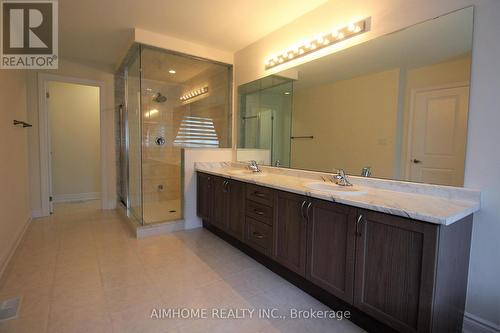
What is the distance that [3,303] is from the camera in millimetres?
1719

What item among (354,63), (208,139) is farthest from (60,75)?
(354,63)

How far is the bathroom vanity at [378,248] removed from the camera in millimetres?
1195

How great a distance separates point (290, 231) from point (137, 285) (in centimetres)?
126

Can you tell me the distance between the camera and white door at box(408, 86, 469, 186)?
1533 millimetres

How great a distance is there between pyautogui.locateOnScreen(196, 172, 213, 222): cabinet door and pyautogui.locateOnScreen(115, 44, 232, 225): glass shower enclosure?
236mm

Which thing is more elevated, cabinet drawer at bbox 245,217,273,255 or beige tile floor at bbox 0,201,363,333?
cabinet drawer at bbox 245,217,273,255

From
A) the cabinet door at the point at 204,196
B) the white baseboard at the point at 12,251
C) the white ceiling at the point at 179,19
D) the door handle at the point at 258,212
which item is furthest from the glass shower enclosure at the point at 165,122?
the door handle at the point at 258,212

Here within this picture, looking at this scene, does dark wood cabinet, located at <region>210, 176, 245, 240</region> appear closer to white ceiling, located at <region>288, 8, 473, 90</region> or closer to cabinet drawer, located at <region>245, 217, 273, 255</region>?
cabinet drawer, located at <region>245, 217, 273, 255</region>

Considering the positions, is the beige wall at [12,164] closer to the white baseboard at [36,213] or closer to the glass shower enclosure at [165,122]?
the white baseboard at [36,213]

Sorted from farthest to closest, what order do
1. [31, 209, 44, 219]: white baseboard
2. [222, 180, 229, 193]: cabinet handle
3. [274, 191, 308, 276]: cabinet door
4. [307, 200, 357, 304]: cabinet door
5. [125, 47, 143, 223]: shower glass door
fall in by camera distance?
[31, 209, 44, 219]: white baseboard, [125, 47, 143, 223]: shower glass door, [222, 180, 229, 193]: cabinet handle, [274, 191, 308, 276]: cabinet door, [307, 200, 357, 304]: cabinet door

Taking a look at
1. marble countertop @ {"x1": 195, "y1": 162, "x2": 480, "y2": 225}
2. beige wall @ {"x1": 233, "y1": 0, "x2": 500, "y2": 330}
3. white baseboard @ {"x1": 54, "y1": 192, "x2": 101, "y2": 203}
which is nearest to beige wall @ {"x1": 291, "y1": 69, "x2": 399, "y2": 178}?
marble countertop @ {"x1": 195, "y1": 162, "x2": 480, "y2": 225}

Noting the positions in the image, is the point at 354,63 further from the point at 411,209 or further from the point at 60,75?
the point at 60,75

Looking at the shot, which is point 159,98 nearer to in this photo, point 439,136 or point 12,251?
point 12,251

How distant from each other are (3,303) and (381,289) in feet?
7.90
